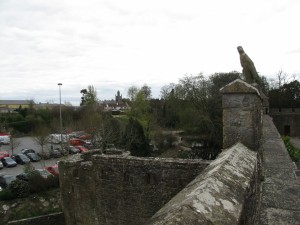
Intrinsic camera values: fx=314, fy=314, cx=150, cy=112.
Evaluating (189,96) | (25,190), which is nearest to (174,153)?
(189,96)

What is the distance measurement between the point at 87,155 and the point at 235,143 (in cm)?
543

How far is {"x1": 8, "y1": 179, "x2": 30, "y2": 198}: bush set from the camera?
1666 centimetres

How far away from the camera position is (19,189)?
1673cm

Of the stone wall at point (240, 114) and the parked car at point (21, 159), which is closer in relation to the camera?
the stone wall at point (240, 114)

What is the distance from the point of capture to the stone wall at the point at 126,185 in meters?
6.10

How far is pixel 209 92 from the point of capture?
3312 centimetres

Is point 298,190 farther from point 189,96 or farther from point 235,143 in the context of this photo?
point 189,96

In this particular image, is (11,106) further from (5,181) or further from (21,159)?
(5,181)

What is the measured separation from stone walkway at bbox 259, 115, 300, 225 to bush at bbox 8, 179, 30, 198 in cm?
1429

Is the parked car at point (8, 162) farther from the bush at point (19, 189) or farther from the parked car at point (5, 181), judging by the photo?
the bush at point (19, 189)

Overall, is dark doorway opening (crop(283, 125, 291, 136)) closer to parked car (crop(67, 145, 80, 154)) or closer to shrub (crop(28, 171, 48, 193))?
parked car (crop(67, 145, 80, 154))

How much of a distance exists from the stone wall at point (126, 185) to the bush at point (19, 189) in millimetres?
9522

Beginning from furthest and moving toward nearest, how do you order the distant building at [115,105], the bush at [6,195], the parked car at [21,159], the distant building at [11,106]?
1. the distant building at [11,106]
2. the distant building at [115,105]
3. the parked car at [21,159]
4. the bush at [6,195]

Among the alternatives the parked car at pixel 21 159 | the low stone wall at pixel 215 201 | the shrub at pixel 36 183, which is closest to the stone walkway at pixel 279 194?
the low stone wall at pixel 215 201
